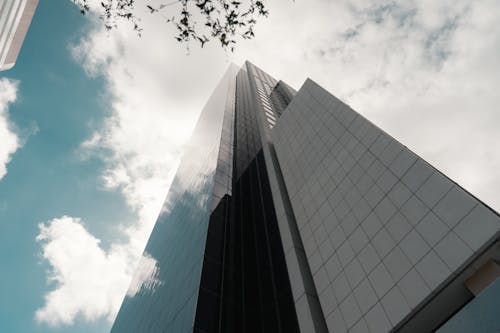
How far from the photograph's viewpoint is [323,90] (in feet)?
86.5

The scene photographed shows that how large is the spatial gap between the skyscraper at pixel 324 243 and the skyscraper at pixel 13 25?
18.4 m

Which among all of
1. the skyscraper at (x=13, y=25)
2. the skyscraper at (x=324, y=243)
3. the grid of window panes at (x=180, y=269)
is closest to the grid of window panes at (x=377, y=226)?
the skyscraper at (x=324, y=243)

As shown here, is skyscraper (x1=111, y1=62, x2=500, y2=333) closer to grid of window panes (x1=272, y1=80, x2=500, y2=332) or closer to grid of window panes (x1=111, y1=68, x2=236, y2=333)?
grid of window panes (x1=272, y1=80, x2=500, y2=332)

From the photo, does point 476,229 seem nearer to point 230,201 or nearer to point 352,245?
point 352,245

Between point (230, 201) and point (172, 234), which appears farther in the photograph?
point (172, 234)

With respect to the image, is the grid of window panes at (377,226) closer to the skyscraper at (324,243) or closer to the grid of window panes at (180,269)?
the skyscraper at (324,243)

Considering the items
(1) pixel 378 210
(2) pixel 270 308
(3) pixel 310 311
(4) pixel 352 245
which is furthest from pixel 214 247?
(1) pixel 378 210

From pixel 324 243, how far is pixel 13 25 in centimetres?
2747

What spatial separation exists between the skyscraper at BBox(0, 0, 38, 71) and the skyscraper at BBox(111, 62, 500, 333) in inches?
723


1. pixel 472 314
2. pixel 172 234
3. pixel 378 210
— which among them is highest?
pixel 472 314

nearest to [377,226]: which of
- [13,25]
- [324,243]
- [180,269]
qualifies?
[324,243]

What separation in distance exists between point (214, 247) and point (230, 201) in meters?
6.29

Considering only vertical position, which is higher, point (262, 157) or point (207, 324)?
point (262, 157)

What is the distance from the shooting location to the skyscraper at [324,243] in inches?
407
